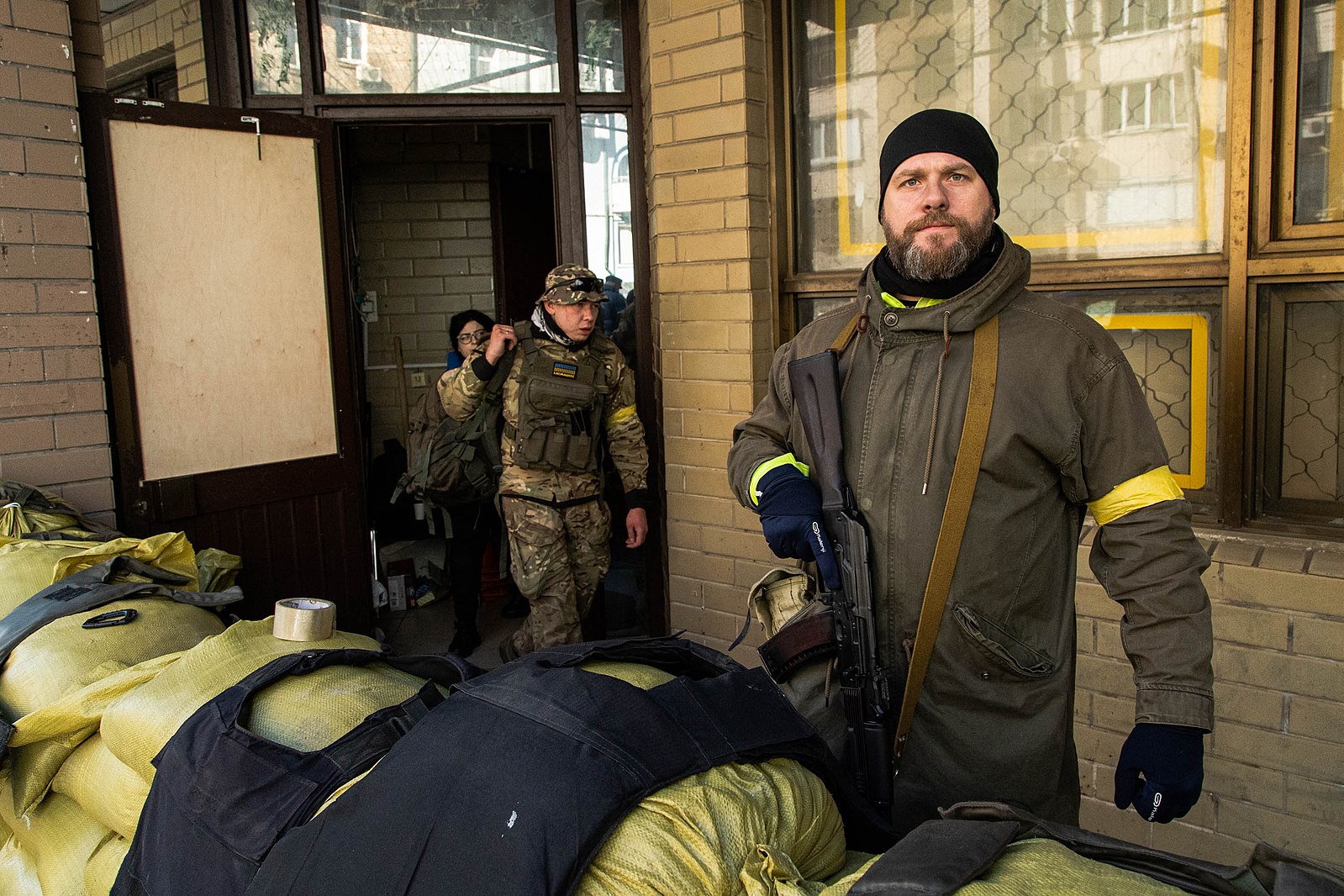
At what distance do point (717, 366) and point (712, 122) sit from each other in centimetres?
90

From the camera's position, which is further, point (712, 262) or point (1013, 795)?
point (712, 262)

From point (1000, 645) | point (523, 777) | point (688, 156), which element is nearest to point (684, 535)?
point (688, 156)

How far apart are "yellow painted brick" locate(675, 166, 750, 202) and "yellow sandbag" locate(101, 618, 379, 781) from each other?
2346 millimetres

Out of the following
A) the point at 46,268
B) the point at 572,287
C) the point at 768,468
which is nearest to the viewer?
the point at 768,468

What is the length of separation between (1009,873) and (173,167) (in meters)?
3.82

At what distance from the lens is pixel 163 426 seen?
3869mm

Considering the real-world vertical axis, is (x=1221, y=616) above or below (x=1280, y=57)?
below

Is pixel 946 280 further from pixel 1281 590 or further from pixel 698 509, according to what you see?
pixel 698 509

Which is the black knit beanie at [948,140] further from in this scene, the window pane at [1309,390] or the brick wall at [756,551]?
the brick wall at [756,551]

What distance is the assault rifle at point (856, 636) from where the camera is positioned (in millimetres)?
1834

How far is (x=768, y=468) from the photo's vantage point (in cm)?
203

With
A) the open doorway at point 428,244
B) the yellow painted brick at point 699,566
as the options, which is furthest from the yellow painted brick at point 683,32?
the open doorway at point 428,244

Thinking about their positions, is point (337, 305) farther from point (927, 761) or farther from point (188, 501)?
point (927, 761)

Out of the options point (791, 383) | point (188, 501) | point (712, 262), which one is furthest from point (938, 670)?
point (188, 501)
